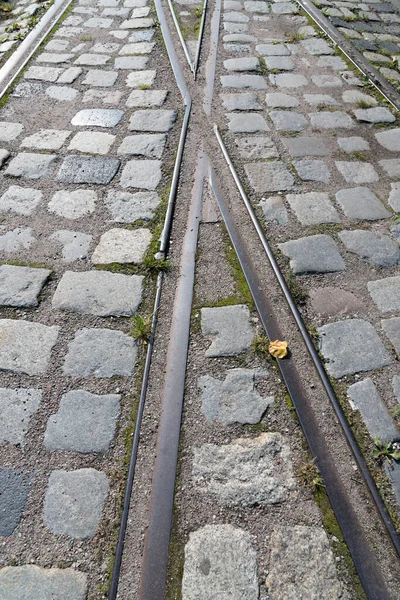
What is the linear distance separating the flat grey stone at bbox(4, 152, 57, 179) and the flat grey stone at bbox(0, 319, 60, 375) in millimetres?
1651

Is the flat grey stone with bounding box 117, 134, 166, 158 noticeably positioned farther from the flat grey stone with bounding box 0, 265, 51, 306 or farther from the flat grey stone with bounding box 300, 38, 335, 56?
the flat grey stone with bounding box 300, 38, 335, 56

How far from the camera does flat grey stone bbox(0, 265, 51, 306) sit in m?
3.23

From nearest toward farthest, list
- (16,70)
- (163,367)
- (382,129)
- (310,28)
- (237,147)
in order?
(163,367) < (237,147) < (382,129) < (16,70) < (310,28)

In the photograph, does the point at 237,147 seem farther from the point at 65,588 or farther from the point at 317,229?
the point at 65,588

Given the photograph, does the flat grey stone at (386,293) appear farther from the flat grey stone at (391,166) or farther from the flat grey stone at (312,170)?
the flat grey stone at (391,166)

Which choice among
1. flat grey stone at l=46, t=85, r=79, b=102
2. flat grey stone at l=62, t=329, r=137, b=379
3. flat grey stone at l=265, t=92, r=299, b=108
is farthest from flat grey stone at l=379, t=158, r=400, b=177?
flat grey stone at l=46, t=85, r=79, b=102

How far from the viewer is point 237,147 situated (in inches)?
180

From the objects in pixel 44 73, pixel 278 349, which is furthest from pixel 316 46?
pixel 278 349

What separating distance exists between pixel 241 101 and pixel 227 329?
9.98ft

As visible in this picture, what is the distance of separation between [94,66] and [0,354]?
416 centimetres

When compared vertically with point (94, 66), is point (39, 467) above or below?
below

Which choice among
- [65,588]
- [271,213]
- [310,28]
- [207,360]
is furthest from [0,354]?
[310,28]

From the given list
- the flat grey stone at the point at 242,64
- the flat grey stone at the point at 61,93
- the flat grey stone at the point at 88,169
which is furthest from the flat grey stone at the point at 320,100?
the flat grey stone at the point at 61,93

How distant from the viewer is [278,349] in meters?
2.90
